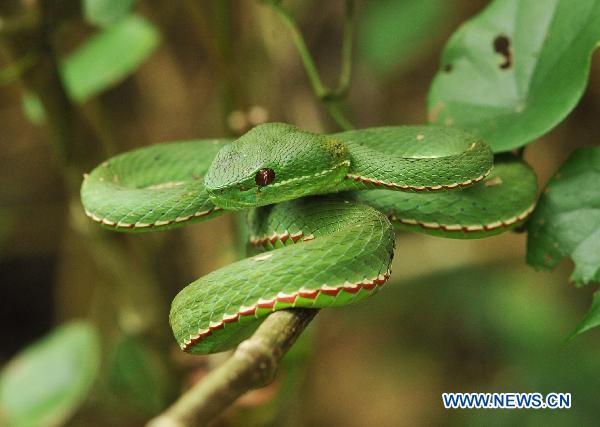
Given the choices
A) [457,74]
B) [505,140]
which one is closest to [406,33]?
[457,74]

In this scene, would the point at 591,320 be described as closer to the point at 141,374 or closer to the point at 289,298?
the point at 289,298

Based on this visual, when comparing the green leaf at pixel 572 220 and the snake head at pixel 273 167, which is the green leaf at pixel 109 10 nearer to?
the snake head at pixel 273 167

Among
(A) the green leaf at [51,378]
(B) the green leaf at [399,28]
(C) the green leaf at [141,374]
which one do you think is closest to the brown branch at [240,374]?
(C) the green leaf at [141,374]

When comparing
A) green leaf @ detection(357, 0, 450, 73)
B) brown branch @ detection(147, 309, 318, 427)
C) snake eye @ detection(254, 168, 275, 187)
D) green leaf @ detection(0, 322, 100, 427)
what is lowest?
green leaf @ detection(0, 322, 100, 427)

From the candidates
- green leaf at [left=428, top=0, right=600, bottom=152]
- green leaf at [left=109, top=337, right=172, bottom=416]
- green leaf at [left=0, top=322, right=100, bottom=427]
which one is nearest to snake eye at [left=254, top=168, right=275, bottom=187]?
green leaf at [left=428, top=0, right=600, bottom=152]

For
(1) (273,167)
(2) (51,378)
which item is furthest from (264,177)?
(2) (51,378)

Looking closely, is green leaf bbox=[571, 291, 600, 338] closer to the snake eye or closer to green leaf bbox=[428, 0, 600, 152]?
green leaf bbox=[428, 0, 600, 152]

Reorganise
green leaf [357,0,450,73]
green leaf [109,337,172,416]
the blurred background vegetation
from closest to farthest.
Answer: the blurred background vegetation < green leaf [109,337,172,416] < green leaf [357,0,450,73]
